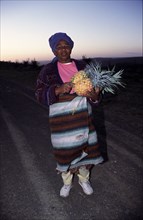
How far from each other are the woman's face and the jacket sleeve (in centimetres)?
22

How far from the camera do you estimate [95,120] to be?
778 centimetres

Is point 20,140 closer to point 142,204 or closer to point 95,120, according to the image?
point 95,120

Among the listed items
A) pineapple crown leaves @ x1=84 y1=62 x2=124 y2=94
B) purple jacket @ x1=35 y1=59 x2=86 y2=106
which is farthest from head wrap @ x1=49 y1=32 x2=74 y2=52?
pineapple crown leaves @ x1=84 y1=62 x2=124 y2=94

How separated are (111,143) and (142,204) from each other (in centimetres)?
232

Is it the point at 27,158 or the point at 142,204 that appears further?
the point at 27,158

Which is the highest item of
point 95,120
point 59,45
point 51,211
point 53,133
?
point 59,45

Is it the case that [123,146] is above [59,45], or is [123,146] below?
below

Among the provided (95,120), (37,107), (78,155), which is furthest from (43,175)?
(37,107)

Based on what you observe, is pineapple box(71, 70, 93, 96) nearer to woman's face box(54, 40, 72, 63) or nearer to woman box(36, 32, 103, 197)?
woman box(36, 32, 103, 197)

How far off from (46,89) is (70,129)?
56 centimetres

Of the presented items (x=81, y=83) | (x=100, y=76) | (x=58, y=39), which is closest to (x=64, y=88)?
(x=81, y=83)

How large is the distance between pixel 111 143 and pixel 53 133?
2.64 metres

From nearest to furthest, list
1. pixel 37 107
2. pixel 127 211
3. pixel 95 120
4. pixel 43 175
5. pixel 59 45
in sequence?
pixel 59 45
pixel 127 211
pixel 43 175
pixel 95 120
pixel 37 107

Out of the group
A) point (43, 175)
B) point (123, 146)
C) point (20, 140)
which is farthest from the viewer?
point (20, 140)
